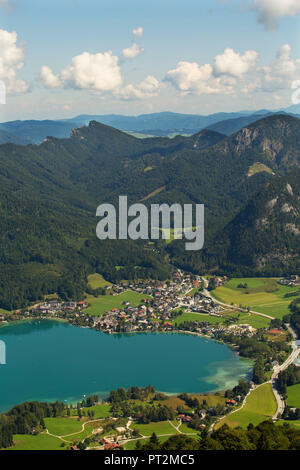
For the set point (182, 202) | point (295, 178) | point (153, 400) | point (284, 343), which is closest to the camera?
point (153, 400)

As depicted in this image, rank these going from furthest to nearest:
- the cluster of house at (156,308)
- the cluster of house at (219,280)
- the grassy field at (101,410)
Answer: the cluster of house at (219,280) → the cluster of house at (156,308) → the grassy field at (101,410)

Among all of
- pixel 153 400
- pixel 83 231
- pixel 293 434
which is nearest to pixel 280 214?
pixel 83 231

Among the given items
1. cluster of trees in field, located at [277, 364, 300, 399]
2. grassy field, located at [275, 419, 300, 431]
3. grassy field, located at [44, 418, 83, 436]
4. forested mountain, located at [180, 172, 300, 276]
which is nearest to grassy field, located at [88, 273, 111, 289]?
forested mountain, located at [180, 172, 300, 276]

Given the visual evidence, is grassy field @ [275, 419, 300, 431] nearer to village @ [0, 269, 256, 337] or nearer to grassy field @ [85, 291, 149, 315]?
village @ [0, 269, 256, 337]

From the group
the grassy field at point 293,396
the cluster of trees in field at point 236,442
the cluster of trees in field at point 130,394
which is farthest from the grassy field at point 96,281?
the cluster of trees in field at point 236,442

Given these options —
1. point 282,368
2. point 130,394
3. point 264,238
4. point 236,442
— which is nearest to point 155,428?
point 130,394

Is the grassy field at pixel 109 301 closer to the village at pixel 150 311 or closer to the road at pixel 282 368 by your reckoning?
the village at pixel 150 311

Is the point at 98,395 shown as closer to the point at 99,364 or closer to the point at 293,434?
the point at 99,364
